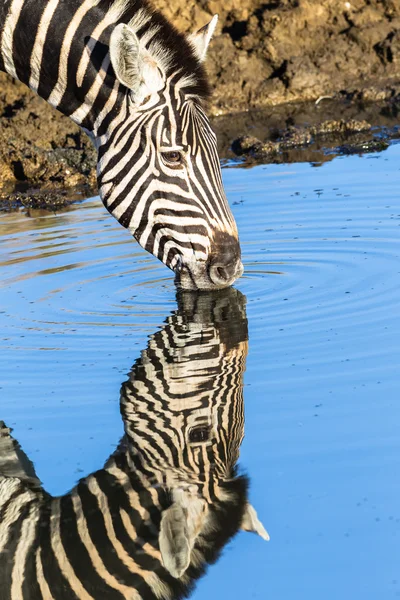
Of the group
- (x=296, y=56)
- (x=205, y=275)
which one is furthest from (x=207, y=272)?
(x=296, y=56)

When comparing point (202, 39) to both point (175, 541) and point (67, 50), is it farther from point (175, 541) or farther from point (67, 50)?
point (175, 541)

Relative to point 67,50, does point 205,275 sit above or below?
below

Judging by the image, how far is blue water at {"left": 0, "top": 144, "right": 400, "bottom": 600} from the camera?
434 centimetres

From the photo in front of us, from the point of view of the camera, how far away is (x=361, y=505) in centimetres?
462

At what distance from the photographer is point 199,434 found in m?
5.52

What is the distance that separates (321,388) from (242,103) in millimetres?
11946

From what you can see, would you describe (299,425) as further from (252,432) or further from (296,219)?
(296,219)

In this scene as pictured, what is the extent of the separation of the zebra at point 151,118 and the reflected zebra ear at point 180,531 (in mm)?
2569

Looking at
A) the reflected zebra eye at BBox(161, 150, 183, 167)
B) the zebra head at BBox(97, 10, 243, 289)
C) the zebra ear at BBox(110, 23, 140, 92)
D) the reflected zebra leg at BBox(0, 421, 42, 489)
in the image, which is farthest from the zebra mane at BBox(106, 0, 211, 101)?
the reflected zebra leg at BBox(0, 421, 42, 489)

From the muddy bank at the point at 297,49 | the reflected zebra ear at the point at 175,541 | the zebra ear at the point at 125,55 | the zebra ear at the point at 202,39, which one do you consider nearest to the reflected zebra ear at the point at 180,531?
the reflected zebra ear at the point at 175,541

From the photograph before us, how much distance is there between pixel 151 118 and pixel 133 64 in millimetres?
446

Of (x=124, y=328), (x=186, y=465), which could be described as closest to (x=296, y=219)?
(x=124, y=328)

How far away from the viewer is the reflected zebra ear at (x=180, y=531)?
169 inches

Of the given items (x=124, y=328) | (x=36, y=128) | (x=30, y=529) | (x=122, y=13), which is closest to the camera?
(x=30, y=529)
